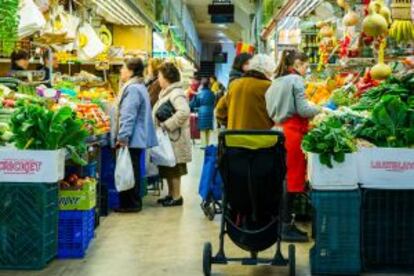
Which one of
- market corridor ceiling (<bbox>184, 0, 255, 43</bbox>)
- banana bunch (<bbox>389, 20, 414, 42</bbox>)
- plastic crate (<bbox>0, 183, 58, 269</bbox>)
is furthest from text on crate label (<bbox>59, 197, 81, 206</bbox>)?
market corridor ceiling (<bbox>184, 0, 255, 43</bbox>)

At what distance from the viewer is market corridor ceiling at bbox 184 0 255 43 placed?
26.2 meters

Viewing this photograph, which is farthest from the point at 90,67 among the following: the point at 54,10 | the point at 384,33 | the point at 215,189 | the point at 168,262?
the point at 168,262

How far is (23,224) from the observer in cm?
485

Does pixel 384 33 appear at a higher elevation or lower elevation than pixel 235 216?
higher

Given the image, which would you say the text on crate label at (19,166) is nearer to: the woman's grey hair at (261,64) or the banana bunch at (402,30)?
the woman's grey hair at (261,64)

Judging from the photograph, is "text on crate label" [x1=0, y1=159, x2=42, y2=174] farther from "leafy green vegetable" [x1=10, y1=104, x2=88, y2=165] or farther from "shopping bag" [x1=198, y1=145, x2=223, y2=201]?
"shopping bag" [x1=198, y1=145, x2=223, y2=201]

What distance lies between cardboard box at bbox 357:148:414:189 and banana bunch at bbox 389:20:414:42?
2176 millimetres

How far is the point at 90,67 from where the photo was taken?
41.8ft

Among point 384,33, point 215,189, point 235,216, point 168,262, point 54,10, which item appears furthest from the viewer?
point 54,10

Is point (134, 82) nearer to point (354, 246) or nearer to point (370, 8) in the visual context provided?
point (370, 8)

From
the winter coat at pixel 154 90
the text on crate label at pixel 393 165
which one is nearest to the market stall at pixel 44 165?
the winter coat at pixel 154 90

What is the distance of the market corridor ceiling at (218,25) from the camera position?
26159 mm

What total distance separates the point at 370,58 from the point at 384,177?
298 cm

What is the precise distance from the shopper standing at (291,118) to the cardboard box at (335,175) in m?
0.98
